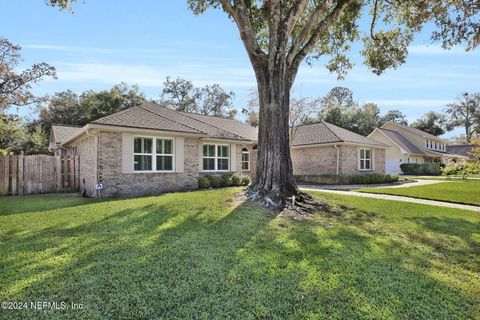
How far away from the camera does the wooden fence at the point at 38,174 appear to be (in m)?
12.5

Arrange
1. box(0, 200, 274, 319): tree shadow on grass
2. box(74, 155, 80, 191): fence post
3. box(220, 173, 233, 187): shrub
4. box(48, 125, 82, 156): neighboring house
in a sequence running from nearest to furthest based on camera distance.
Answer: box(0, 200, 274, 319): tree shadow on grass → box(74, 155, 80, 191): fence post → box(220, 173, 233, 187): shrub → box(48, 125, 82, 156): neighboring house

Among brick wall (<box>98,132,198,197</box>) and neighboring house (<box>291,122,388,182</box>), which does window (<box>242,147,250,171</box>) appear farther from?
brick wall (<box>98,132,198,197</box>)

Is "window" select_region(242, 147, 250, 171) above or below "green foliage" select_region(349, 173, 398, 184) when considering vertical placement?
above

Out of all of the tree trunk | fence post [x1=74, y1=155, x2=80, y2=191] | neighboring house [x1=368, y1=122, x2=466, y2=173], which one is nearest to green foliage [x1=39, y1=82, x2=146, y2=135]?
fence post [x1=74, y1=155, x2=80, y2=191]

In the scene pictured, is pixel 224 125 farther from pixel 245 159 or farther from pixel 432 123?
pixel 432 123

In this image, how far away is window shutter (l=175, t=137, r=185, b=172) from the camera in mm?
13703

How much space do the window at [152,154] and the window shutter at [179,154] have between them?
9.4 inches

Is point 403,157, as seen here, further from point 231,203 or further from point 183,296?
point 183,296

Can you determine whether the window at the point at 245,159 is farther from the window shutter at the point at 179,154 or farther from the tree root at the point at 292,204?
the tree root at the point at 292,204

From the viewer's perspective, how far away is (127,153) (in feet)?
39.8

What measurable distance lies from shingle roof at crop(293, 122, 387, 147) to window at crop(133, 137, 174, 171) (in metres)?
12.9

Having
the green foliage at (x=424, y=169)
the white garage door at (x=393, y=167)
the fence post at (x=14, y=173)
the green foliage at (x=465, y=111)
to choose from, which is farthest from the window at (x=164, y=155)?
the green foliage at (x=465, y=111)

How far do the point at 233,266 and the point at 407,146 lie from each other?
133 feet

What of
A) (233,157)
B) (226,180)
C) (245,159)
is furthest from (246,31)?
(245,159)
